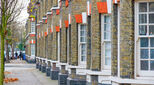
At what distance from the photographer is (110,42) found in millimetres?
14625

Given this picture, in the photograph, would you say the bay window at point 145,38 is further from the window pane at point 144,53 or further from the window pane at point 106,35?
the window pane at point 106,35

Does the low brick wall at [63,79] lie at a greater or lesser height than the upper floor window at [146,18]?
lesser

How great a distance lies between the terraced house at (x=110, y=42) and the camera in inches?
420

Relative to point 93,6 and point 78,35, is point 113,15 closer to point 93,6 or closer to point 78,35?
point 93,6

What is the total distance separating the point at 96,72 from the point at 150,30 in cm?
469

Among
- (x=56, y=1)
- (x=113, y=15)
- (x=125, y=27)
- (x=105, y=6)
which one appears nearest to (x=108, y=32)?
(x=105, y=6)

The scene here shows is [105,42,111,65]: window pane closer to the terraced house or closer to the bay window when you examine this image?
the terraced house

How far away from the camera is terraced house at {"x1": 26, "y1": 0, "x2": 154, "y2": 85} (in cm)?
1066

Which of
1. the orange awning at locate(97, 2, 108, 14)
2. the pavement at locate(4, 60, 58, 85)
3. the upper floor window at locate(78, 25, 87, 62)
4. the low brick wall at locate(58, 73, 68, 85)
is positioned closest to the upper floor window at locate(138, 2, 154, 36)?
the orange awning at locate(97, 2, 108, 14)

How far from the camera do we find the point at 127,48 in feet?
35.1

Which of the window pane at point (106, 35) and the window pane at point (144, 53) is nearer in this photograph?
the window pane at point (144, 53)

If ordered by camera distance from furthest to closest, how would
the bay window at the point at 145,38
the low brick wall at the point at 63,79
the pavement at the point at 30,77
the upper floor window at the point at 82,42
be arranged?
the pavement at the point at 30,77, the low brick wall at the point at 63,79, the upper floor window at the point at 82,42, the bay window at the point at 145,38

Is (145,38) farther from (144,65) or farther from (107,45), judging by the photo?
(107,45)

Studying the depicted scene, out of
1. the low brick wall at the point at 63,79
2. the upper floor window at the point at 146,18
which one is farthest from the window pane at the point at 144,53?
the low brick wall at the point at 63,79
